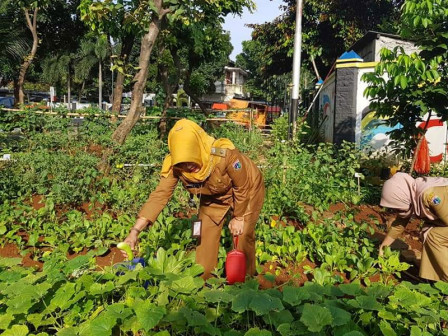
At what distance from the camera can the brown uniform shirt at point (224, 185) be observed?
2.94m

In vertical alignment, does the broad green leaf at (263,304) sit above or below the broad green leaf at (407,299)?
above

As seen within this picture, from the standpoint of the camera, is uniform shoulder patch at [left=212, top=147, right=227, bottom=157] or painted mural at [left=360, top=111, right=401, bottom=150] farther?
painted mural at [left=360, top=111, right=401, bottom=150]

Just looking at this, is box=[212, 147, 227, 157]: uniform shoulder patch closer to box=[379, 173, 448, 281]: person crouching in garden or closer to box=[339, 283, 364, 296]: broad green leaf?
box=[339, 283, 364, 296]: broad green leaf

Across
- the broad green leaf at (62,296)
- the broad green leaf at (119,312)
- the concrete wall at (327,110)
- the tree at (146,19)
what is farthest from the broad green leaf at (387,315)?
the concrete wall at (327,110)

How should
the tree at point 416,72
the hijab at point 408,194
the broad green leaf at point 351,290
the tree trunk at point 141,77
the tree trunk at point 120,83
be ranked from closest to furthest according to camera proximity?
the broad green leaf at point 351,290
the hijab at point 408,194
the tree at point 416,72
the tree trunk at point 141,77
the tree trunk at point 120,83

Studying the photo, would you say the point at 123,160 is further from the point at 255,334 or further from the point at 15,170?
the point at 255,334

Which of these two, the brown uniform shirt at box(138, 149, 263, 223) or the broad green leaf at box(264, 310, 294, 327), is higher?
the brown uniform shirt at box(138, 149, 263, 223)

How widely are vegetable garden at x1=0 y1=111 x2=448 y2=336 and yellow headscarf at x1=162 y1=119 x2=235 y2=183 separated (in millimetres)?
629

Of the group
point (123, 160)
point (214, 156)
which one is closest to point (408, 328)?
point (214, 156)

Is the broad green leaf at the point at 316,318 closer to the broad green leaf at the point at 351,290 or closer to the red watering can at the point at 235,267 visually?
the broad green leaf at the point at 351,290

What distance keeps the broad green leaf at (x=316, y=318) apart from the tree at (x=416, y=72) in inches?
138

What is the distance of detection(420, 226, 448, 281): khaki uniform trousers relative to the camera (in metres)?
3.32

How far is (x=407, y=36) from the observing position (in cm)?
523

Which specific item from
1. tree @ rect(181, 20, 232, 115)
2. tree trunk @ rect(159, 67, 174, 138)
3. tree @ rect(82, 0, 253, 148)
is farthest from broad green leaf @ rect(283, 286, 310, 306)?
tree @ rect(181, 20, 232, 115)
